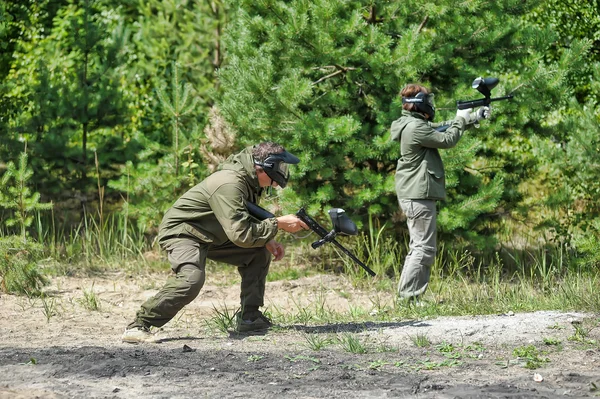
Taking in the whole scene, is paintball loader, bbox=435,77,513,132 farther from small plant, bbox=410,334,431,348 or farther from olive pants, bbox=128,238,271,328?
small plant, bbox=410,334,431,348

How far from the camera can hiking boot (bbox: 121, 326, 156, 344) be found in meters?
6.50

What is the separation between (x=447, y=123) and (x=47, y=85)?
5.52 m

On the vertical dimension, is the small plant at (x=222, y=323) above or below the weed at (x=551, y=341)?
below

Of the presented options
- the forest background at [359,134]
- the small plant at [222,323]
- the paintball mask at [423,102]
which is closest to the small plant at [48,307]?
the forest background at [359,134]

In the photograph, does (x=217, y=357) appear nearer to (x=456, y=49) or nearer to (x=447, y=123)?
(x=447, y=123)

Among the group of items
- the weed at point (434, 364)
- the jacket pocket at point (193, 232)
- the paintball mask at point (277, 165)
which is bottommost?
the weed at point (434, 364)

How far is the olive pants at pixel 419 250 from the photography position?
7.64 meters

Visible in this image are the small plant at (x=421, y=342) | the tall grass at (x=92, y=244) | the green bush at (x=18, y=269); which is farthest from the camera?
the tall grass at (x=92, y=244)

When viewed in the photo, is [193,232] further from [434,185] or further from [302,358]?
[434,185]

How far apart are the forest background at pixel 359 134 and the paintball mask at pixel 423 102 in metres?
1.24

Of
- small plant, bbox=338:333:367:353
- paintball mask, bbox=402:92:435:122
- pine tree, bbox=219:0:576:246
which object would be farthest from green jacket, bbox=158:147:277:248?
pine tree, bbox=219:0:576:246

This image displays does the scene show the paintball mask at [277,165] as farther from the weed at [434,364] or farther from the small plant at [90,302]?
the small plant at [90,302]

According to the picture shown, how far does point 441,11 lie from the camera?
29.3 feet

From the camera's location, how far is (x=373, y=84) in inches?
370
